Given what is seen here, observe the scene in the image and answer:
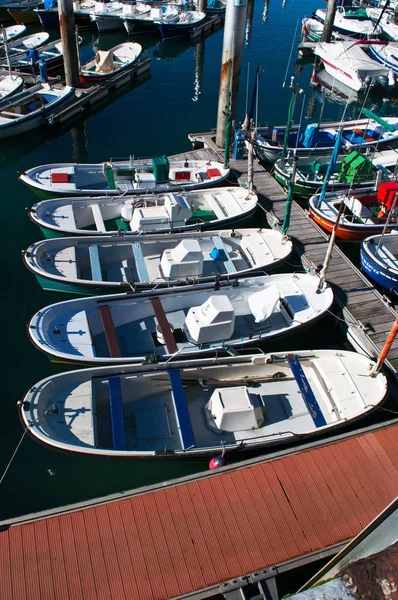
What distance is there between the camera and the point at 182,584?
11.0 metres

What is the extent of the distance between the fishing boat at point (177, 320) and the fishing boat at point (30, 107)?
2055cm

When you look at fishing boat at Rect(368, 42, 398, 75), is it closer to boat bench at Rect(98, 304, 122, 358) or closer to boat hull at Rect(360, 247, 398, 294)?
boat hull at Rect(360, 247, 398, 294)

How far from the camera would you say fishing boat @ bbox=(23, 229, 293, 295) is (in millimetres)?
18828

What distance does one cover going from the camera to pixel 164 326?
17.1 m

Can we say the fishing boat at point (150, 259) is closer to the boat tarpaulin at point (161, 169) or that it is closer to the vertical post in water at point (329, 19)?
the boat tarpaulin at point (161, 169)

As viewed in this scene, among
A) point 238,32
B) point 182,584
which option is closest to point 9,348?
point 182,584

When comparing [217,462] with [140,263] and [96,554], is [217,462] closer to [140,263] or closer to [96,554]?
[96,554]

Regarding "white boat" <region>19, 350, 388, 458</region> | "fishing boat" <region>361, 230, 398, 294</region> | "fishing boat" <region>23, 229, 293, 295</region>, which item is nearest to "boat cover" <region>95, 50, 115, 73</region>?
"fishing boat" <region>23, 229, 293, 295</region>

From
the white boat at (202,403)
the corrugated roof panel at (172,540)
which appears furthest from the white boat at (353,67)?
the corrugated roof panel at (172,540)

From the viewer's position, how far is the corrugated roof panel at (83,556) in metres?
10.8

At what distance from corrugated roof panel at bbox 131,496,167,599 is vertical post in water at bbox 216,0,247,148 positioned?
2137 cm

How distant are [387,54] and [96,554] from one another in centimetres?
5261

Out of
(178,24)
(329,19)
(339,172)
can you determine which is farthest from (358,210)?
(178,24)

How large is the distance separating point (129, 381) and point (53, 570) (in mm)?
5878
